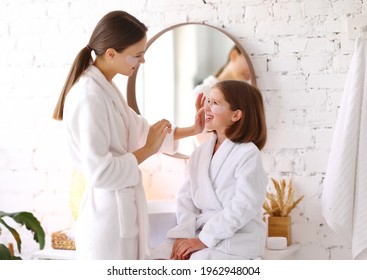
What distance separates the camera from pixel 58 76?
109 inches

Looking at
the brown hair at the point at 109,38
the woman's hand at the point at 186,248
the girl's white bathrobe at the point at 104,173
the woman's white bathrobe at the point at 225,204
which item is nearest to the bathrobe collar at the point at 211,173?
the woman's white bathrobe at the point at 225,204

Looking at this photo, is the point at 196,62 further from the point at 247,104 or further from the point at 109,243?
the point at 109,243

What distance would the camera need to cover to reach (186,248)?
2.05 m

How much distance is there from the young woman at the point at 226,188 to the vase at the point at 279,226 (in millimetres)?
346

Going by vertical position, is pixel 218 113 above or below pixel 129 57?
below

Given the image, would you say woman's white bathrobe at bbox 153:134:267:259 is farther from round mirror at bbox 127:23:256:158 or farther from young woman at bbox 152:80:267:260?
round mirror at bbox 127:23:256:158

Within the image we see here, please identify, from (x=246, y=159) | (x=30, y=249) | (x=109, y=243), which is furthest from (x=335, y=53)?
(x=30, y=249)

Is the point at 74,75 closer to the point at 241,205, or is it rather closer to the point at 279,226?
the point at 241,205

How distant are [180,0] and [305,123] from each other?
745 mm

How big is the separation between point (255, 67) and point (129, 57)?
704 millimetres

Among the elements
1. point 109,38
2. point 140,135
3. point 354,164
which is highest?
point 109,38

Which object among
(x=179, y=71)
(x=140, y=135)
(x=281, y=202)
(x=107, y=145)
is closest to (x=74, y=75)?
(x=107, y=145)

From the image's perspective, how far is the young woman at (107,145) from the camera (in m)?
1.85

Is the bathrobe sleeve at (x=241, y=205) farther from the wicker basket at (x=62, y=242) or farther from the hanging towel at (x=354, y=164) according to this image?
the wicker basket at (x=62, y=242)
